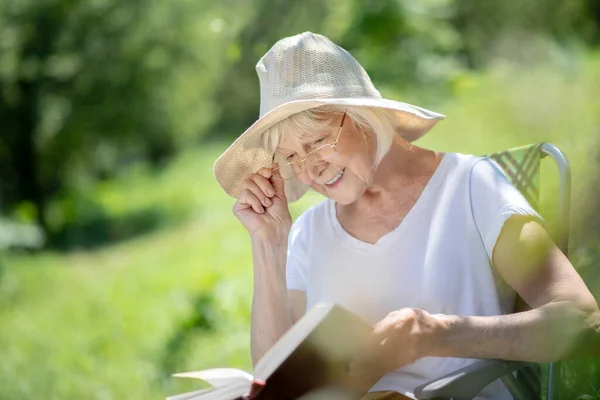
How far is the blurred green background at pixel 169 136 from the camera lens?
5.20 metres

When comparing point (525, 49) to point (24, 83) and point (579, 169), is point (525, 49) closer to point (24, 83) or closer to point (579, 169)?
point (579, 169)

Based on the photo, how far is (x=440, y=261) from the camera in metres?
2.09

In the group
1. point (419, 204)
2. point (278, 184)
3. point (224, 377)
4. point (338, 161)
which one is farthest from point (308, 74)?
point (224, 377)

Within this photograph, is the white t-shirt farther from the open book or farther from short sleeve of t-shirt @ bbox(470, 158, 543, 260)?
the open book

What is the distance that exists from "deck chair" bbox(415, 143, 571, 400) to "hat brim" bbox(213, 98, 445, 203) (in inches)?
10.6

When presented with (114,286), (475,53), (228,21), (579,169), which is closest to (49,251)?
(114,286)

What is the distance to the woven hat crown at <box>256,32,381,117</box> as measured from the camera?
2061 mm

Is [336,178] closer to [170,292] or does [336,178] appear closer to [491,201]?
[491,201]

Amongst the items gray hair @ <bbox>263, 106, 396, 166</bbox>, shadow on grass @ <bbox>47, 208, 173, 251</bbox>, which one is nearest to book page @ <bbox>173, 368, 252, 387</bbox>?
gray hair @ <bbox>263, 106, 396, 166</bbox>

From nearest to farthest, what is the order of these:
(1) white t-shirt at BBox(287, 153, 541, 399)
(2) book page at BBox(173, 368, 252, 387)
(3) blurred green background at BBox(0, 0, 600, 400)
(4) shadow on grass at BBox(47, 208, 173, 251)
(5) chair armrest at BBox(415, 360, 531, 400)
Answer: (5) chair armrest at BBox(415, 360, 531, 400)
(2) book page at BBox(173, 368, 252, 387)
(1) white t-shirt at BBox(287, 153, 541, 399)
(3) blurred green background at BBox(0, 0, 600, 400)
(4) shadow on grass at BBox(47, 208, 173, 251)

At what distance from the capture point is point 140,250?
37.2 feet

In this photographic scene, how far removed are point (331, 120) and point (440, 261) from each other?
18.4 inches

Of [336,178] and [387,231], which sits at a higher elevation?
[336,178]

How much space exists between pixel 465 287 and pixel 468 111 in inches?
245
